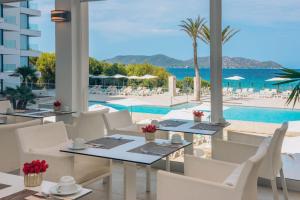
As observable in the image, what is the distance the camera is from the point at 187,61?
484 centimetres

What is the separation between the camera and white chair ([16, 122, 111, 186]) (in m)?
2.86

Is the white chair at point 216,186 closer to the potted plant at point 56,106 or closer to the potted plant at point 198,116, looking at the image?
the potted plant at point 198,116

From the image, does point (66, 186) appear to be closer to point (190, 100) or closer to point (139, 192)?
point (139, 192)

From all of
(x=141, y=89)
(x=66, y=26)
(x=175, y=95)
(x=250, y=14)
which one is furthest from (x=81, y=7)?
(x=250, y=14)

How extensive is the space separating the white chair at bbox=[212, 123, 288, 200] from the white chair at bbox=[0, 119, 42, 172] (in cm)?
206

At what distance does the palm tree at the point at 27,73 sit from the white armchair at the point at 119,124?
2410mm

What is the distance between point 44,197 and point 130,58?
3660 millimetres

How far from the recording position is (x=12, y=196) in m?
1.88

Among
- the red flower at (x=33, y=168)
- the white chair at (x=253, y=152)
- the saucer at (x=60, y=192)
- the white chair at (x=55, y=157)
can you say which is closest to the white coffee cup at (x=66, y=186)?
the saucer at (x=60, y=192)

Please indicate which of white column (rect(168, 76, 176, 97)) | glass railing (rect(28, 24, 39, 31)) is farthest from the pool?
glass railing (rect(28, 24, 39, 31))

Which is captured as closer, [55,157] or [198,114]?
[55,157]

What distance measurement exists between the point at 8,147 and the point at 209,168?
7.27 ft

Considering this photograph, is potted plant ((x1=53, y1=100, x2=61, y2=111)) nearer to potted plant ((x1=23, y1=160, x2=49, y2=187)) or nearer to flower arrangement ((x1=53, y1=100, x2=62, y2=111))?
flower arrangement ((x1=53, y1=100, x2=62, y2=111))

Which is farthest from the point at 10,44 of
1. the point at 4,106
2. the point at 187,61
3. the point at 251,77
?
the point at 251,77
